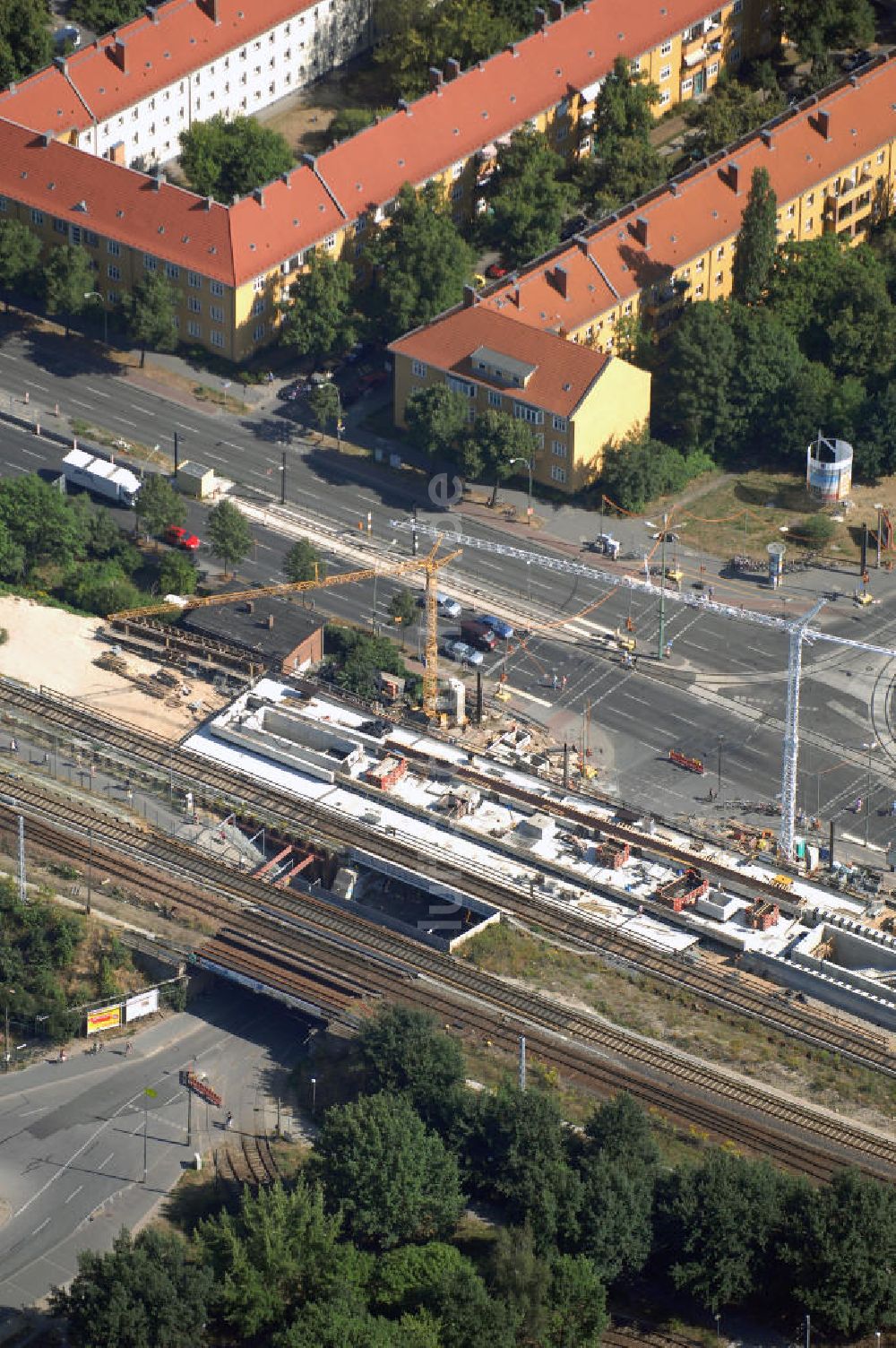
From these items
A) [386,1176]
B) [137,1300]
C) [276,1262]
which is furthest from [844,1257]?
[137,1300]

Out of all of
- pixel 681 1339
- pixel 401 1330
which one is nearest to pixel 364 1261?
pixel 401 1330

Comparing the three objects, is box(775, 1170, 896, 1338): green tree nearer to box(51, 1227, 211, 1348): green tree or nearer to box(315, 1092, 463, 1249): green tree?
box(315, 1092, 463, 1249): green tree

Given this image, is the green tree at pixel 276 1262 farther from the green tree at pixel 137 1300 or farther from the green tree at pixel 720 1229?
the green tree at pixel 720 1229

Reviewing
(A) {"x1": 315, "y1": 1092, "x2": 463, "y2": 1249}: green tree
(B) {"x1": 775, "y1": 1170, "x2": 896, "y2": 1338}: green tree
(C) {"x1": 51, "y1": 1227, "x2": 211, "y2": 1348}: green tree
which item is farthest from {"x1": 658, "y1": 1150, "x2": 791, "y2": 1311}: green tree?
(C) {"x1": 51, "y1": 1227, "x2": 211, "y2": 1348}: green tree

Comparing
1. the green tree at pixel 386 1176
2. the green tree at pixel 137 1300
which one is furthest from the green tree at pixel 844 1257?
the green tree at pixel 137 1300

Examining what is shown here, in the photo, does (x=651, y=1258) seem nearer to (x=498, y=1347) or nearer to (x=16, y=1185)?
(x=498, y=1347)

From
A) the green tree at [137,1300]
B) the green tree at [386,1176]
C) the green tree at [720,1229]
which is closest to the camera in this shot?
the green tree at [137,1300]
